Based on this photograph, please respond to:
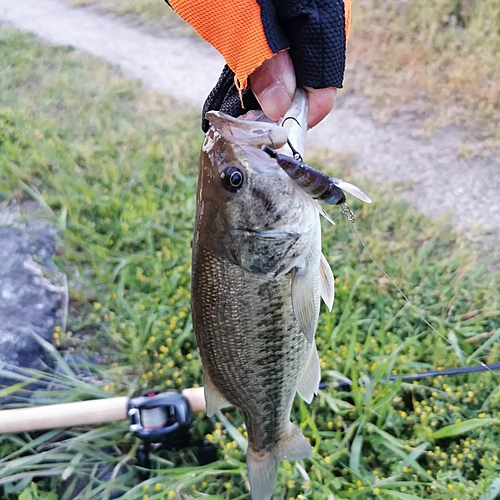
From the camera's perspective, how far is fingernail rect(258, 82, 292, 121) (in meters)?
1.56

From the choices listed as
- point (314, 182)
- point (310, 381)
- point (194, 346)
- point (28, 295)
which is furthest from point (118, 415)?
point (314, 182)

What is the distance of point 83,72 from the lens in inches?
233

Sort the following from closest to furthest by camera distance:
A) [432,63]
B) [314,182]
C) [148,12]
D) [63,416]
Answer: [314,182]
[63,416]
[432,63]
[148,12]

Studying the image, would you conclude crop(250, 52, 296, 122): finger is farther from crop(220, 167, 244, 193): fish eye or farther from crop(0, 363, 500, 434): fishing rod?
crop(0, 363, 500, 434): fishing rod

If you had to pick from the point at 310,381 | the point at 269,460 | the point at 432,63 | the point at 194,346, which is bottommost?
the point at 194,346

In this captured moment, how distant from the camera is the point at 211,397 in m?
1.76

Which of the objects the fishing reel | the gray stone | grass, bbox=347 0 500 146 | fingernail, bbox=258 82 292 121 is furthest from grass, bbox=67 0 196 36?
fingernail, bbox=258 82 292 121

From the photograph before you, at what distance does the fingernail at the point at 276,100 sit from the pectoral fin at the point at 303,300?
1.59 ft

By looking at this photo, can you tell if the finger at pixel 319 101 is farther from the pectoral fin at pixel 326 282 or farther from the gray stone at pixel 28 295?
the gray stone at pixel 28 295

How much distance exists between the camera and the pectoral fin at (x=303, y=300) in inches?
58.9

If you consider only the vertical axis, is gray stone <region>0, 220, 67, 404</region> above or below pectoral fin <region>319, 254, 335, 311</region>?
below

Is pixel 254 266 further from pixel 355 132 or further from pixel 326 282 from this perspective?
pixel 355 132

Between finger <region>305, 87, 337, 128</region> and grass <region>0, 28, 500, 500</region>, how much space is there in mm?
1443

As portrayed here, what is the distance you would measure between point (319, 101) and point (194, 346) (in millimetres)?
1759
